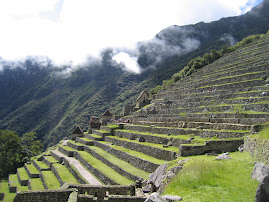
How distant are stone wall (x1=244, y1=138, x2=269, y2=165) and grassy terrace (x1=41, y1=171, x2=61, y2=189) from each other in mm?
14462

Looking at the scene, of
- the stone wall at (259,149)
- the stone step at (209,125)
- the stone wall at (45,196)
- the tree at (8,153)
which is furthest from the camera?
the tree at (8,153)

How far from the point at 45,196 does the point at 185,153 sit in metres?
6.77

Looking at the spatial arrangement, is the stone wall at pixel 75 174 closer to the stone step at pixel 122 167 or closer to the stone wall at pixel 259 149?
the stone step at pixel 122 167

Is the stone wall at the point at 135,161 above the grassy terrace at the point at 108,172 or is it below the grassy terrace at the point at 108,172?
above

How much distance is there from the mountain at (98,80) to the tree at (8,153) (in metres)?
32.8

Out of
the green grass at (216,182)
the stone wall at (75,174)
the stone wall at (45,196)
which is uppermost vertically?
the green grass at (216,182)

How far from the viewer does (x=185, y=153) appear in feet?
40.6

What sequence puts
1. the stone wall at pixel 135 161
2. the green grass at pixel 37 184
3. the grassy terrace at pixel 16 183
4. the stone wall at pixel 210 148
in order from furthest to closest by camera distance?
the grassy terrace at pixel 16 183
the green grass at pixel 37 184
the stone wall at pixel 135 161
the stone wall at pixel 210 148

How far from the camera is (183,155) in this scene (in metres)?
12.4

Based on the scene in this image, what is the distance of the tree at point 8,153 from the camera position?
36438 millimetres

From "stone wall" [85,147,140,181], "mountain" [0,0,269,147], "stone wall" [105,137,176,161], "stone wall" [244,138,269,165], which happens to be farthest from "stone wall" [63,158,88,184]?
"mountain" [0,0,269,147]

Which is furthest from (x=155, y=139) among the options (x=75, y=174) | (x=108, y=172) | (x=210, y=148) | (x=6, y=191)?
(x=6, y=191)

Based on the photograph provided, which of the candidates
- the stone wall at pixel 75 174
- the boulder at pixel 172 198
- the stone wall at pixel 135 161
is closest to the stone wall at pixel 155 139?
the stone wall at pixel 135 161

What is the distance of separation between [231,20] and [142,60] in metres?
43.1
